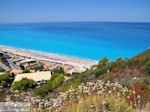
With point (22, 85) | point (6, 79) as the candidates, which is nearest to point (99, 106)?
point (22, 85)

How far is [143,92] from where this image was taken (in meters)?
3.20

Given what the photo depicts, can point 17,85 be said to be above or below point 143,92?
below

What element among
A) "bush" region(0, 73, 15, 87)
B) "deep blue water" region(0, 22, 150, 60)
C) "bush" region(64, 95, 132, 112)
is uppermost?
"deep blue water" region(0, 22, 150, 60)

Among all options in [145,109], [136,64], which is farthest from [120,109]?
[136,64]

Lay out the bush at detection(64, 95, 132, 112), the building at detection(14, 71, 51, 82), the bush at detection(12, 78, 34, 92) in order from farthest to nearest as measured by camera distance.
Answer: the building at detection(14, 71, 51, 82), the bush at detection(12, 78, 34, 92), the bush at detection(64, 95, 132, 112)

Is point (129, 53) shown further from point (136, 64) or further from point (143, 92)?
point (143, 92)

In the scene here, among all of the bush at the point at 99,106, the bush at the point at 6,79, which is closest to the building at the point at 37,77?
the bush at the point at 6,79

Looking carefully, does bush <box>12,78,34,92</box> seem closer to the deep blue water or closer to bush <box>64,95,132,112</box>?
bush <box>64,95,132,112</box>

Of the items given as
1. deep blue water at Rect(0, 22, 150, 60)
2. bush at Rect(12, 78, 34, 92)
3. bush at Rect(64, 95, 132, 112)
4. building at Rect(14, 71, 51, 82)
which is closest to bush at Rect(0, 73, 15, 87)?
building at Rect(14, 71, 51, 82)

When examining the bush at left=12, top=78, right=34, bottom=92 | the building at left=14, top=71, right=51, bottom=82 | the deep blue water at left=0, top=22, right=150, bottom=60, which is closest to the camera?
the bush at left=12, top=78, right=34, bottom=92

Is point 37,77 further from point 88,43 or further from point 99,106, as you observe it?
point 88,43

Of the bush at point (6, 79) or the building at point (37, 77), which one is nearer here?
the bush at point (6, 79)

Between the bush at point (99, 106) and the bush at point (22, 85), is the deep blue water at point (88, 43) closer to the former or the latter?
the bush at point (22, 85)

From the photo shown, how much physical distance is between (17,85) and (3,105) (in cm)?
969
